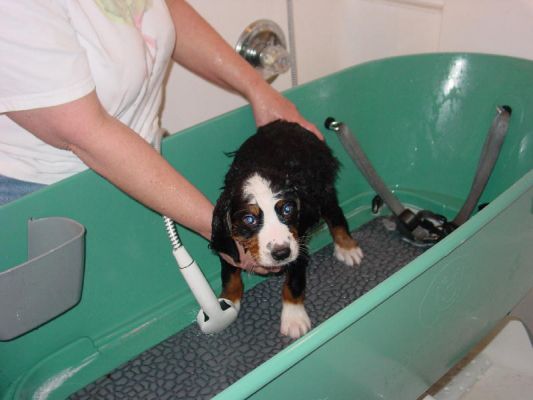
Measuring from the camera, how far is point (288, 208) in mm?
1303

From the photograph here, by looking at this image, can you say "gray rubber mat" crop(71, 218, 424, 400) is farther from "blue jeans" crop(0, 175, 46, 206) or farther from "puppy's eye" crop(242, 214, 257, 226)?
"blue jeans" crop(0, 175, 46, 206)

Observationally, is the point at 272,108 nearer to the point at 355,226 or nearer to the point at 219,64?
the point at 219,64

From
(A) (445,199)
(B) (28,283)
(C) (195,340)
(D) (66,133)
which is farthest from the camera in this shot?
(A) (445,199)

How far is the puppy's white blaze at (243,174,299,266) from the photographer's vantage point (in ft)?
4.08

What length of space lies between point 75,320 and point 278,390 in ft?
2.84

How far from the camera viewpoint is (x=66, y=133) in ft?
3.35

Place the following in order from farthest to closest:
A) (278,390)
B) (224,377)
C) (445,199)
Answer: (445,199)
(224,377)
(278,390)

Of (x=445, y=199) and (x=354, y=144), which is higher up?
(x=354, y=144)

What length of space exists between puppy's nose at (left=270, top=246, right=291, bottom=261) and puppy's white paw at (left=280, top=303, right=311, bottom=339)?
0.34m

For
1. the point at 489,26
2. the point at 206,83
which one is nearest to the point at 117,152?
the point at 206,83

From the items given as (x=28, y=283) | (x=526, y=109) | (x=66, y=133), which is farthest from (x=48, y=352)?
(x=526, y=109)

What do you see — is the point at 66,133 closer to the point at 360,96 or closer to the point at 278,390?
the point at 278,390

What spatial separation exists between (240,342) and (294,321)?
179 millimetres

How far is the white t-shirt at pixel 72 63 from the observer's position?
925mm
